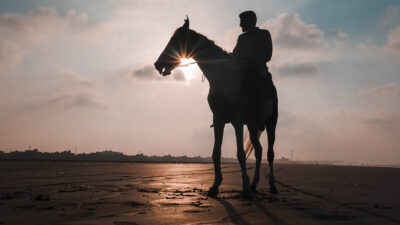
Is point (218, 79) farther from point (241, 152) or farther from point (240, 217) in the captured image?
point (240, 217)

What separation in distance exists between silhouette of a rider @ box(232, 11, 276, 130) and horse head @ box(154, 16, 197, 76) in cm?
106

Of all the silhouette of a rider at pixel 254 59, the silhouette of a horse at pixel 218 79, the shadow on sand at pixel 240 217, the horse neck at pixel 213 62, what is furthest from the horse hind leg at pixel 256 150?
the shadow on sand at pixel 240 217

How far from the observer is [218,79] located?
23.5ft

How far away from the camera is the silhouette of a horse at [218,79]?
7055 millimetres

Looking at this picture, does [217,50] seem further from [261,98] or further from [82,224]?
[82,224]

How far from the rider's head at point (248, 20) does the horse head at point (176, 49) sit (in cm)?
121

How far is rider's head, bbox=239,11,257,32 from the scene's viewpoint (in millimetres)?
7965

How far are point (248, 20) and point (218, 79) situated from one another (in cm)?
176

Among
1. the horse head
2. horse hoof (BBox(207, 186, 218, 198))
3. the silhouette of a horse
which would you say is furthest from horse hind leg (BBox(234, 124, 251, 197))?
the horse head

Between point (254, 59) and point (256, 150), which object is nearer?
point (254, 59)

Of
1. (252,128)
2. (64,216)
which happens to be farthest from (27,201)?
(252,128)

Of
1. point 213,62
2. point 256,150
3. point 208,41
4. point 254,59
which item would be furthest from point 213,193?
point 208,41

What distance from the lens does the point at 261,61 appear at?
25.2 feet

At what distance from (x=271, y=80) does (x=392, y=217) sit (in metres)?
4.59
